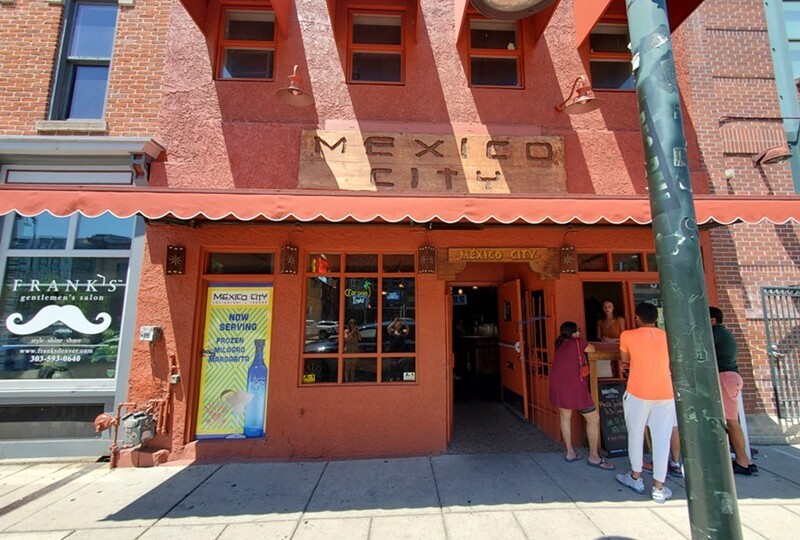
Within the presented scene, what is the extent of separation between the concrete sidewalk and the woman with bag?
297 millimetres

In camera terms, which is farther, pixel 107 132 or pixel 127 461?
pixel 107 132

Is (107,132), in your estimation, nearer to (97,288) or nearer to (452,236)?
(97,288)

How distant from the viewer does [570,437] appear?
191 inches

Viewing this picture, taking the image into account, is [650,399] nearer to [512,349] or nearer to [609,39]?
[512,349]

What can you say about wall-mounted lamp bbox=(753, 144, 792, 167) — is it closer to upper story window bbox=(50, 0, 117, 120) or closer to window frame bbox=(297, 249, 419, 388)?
window frame bbox=(297, 249, 419, 388)

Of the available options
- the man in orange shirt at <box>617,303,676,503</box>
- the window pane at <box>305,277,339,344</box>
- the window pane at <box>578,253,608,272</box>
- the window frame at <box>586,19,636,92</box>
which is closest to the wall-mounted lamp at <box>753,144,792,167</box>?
the window frame at <box>586,19,636,92</box>

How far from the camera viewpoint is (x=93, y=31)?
243 inches

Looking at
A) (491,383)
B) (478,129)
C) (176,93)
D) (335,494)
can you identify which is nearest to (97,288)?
(176,93)

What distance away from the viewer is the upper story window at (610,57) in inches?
245

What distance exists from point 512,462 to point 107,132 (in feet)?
24.9

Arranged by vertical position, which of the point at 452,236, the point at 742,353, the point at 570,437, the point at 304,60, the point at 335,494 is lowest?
the point at 335,494

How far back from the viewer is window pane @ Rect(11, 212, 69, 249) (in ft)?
18.0

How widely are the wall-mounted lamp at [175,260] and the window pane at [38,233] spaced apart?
1.80 metres

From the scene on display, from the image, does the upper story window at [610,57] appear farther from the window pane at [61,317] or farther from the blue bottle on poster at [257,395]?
the window pane at [61,317]
